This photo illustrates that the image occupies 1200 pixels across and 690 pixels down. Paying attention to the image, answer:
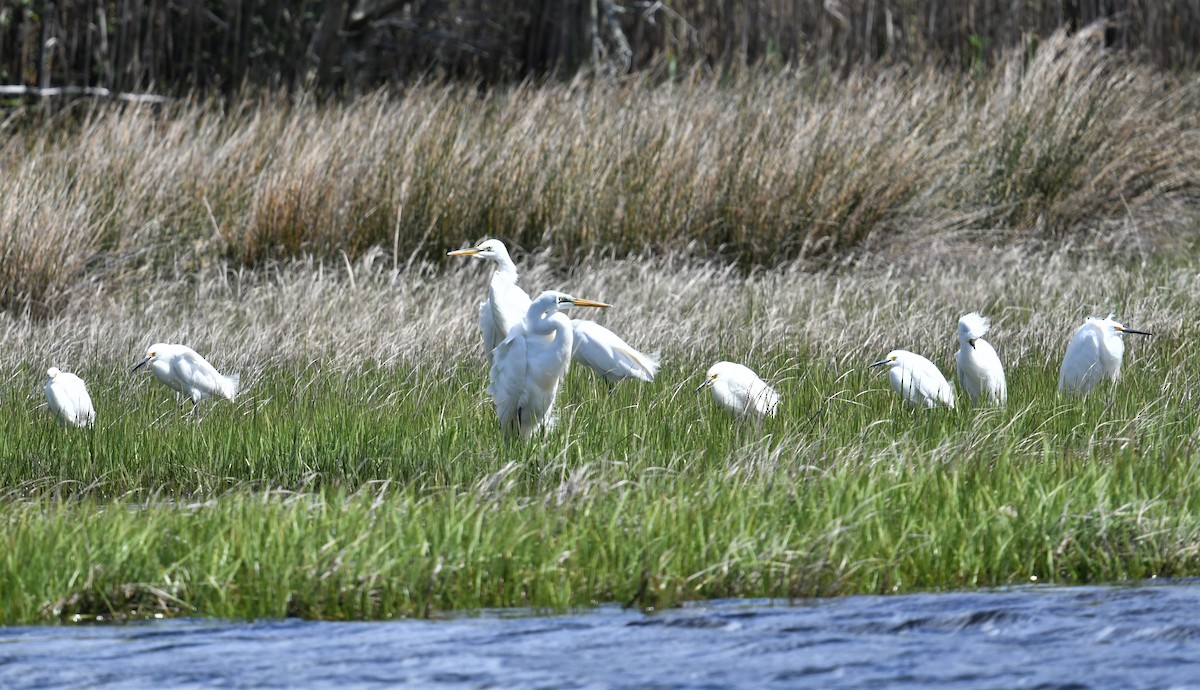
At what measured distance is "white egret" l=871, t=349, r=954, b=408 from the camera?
6633 mm

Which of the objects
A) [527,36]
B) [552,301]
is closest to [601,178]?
[527,36]

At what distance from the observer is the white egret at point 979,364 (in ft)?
22.2

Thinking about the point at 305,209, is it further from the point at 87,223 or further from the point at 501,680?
the point at 501,680

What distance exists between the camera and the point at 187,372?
7.24 meters

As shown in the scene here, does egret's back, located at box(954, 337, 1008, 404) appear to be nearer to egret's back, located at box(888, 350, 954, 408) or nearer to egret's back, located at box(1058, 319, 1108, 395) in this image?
egret's back, located at box(888, 350, 954, 408)

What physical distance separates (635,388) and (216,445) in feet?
6.73

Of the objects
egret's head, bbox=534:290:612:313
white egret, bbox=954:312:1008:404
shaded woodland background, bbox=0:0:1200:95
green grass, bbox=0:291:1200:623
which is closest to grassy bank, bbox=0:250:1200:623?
green grass, bbox=0:291:1200:623

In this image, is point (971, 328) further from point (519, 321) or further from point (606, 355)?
point (519, 321)

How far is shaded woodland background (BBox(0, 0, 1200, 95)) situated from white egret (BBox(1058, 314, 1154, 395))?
26.1ft

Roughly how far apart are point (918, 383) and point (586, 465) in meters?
2.08

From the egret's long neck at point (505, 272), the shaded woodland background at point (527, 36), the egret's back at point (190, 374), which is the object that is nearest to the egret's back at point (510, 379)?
the egret's long neck at point (505, 272)

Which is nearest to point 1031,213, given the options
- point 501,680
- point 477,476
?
point 477,476

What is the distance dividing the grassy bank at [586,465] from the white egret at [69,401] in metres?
0.07

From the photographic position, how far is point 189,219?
37.8 feet
